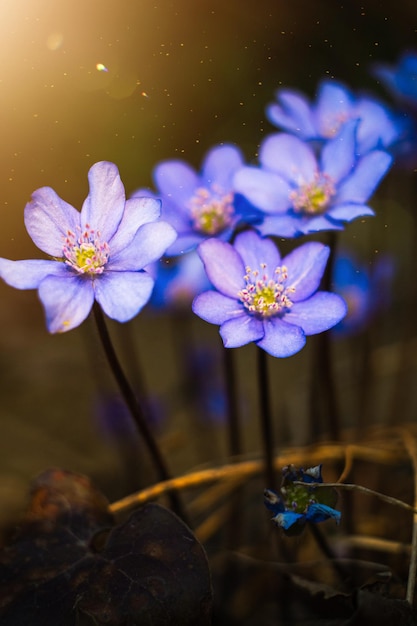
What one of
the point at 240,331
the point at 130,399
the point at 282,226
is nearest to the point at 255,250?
the point at 282,226

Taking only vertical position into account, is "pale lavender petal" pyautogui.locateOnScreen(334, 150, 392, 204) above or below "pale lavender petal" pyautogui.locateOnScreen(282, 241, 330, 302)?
above

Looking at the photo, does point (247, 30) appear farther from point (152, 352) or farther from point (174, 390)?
point (152, 352)

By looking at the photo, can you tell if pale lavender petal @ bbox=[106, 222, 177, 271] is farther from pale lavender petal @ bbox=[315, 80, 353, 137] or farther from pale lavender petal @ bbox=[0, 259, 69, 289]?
pale lavender petal @ bbox=[315, 80, 353, 137]

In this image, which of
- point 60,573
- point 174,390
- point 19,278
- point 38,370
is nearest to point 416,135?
point 19,278

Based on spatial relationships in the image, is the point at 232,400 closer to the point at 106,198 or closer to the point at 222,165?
the point at 222,165

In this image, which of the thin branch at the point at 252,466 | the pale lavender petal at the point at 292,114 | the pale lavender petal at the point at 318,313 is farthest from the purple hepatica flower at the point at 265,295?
the thin branch at the point at 252,466

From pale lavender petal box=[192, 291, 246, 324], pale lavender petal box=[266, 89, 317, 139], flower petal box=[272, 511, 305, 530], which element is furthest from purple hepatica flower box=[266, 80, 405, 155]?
flower petal box=[272, 511, 305, 530]
